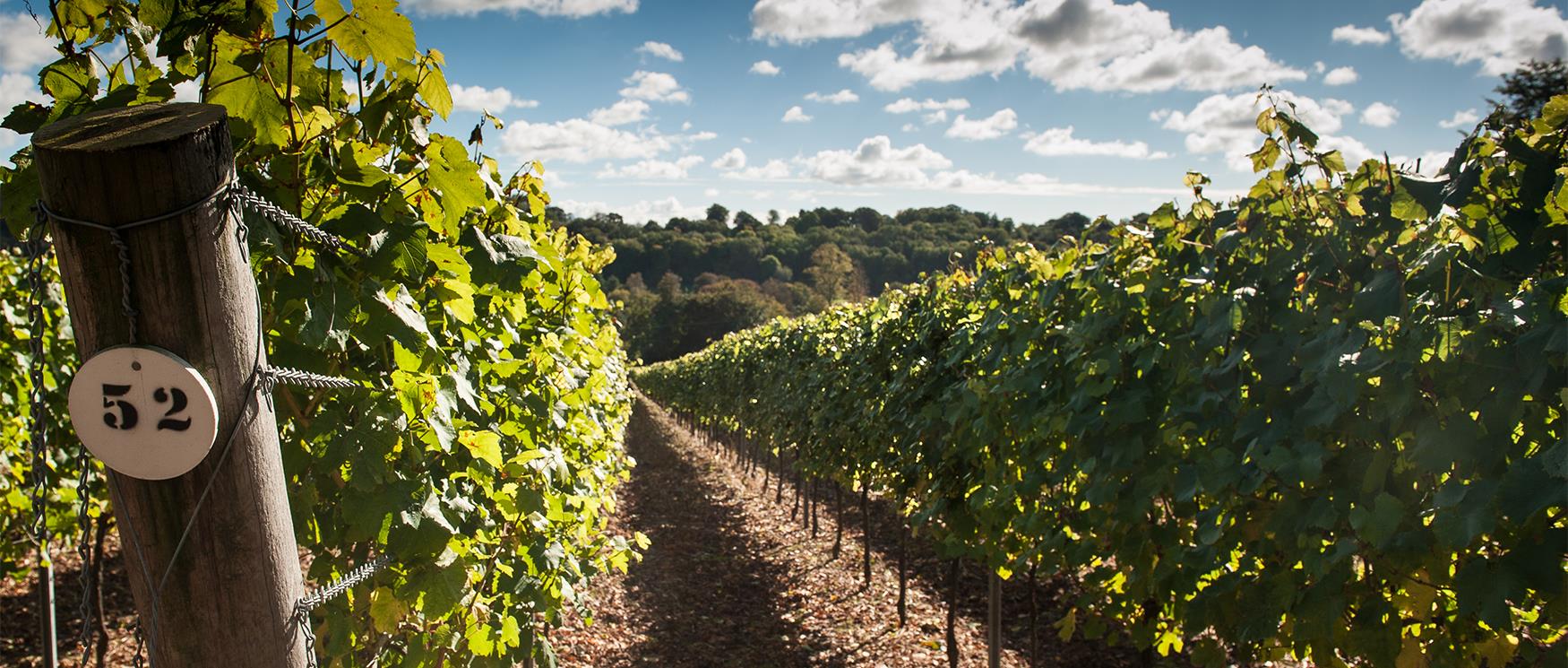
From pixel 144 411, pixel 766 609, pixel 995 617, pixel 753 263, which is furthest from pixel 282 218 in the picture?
pixel 753 263

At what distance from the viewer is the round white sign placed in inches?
46.2

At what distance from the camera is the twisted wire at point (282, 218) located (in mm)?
1302

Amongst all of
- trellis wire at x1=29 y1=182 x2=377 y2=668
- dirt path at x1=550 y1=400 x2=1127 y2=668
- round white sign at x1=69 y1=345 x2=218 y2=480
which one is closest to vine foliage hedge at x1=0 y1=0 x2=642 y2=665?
Result: trellis wire at x1=29 y1=182 x2=377 y2=668

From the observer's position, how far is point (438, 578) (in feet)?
7.07

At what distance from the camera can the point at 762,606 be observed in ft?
27.5

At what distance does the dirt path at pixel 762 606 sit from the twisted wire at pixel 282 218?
5.27 m

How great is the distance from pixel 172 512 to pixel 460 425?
3.69 ft

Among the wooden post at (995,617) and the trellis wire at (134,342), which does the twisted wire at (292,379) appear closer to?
the trellis wire at (134,342)

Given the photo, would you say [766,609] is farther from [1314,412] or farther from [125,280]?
[125,280]

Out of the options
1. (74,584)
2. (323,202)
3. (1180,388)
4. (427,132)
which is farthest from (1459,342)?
(74,584)

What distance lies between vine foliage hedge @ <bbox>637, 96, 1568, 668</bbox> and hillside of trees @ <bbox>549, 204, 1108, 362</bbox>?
51826 mm

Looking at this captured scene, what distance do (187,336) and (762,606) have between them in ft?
25.1

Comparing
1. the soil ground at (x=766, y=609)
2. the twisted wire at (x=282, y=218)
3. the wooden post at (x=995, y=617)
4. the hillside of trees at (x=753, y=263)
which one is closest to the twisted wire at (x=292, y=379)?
the twisted wire at (x=282, y=218)

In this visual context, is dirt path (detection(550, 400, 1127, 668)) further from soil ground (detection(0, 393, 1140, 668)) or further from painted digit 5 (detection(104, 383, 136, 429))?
painted digit 5 (detection(104, 383, 136, 429))
